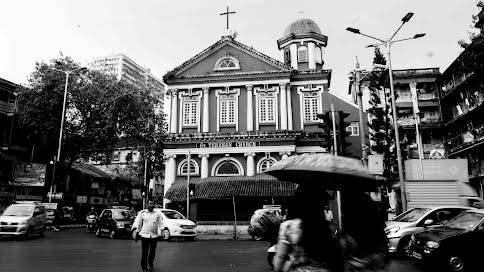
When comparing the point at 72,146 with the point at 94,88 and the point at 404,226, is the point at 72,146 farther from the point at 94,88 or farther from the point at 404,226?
the point at 404,226

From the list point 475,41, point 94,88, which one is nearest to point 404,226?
point 475,41

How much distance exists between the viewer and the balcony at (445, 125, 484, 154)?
104 feet

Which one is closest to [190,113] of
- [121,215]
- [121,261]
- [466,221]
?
[121,215]

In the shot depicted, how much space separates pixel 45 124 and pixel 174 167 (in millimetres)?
11133

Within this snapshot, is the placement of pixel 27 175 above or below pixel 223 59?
below

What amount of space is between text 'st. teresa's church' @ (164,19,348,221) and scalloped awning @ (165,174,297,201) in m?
0.07

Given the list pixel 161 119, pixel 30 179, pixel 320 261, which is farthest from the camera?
pixel 161 119

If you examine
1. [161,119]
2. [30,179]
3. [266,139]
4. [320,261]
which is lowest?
[320,261]

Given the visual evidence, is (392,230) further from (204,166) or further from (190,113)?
(190,113)

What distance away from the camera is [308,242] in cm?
382

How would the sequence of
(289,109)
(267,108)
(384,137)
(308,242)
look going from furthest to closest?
(384,137), (267,108), (289,109), (308,242)

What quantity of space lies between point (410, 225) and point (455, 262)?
262cm

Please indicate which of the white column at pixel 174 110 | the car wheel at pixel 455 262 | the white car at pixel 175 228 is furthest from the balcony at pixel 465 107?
the car wheel at pixel 455 262

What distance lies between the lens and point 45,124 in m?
31.2
